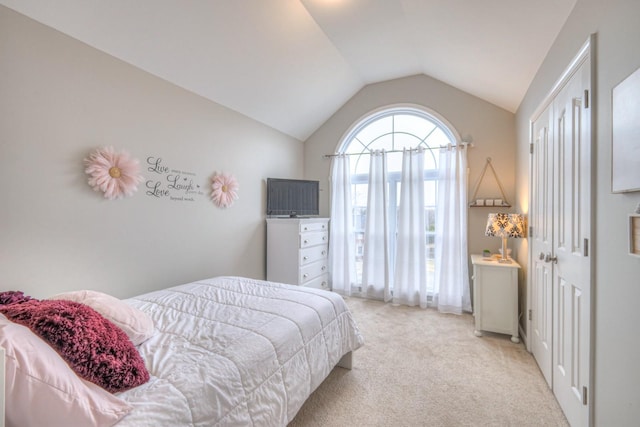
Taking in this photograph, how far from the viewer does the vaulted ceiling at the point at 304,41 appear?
6.08ft

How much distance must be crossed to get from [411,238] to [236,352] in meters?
2.93

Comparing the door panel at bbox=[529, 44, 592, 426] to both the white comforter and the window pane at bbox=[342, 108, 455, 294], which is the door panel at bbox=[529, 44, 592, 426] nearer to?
the white comforter

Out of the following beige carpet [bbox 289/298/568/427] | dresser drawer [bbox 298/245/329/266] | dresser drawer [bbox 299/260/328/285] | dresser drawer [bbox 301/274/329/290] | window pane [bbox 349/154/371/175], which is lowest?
beige carpet [bbox 289/298/568/427]

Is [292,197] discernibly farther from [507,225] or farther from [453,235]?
[507,225]

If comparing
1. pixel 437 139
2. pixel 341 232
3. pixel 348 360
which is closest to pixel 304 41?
pixel 437 139

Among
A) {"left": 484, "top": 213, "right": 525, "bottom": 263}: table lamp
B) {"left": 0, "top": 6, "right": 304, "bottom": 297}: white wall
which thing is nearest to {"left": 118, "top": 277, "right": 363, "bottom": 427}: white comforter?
{"left": 0, "top": 6, "right": 304, "bottom": 297}: white wall

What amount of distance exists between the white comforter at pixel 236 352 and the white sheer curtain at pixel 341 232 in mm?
1952

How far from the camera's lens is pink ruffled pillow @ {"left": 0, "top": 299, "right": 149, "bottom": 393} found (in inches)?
35.7

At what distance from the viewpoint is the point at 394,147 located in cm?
396

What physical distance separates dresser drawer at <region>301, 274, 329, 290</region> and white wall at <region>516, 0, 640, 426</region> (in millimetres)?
2666

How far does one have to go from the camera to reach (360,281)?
159 inches

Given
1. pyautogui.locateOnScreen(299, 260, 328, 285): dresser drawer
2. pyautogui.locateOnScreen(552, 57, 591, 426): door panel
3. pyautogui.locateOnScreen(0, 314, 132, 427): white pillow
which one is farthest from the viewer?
pyautogui.locateOnScreen(299, 260, 328, 285): dresser drawer

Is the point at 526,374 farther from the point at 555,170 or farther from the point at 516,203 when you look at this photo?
the point at 516,203

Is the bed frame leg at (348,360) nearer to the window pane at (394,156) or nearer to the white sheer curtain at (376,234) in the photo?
the white sheer curtain at (376,234)
